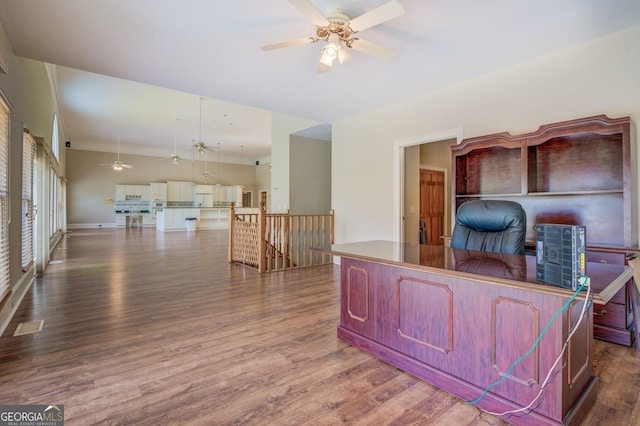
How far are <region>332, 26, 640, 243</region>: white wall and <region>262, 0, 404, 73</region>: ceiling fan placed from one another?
5.61 feet

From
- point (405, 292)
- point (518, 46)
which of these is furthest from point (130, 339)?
point (518, 46)

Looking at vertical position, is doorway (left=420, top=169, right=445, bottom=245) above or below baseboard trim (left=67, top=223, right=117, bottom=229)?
above

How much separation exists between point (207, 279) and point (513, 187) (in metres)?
4.34

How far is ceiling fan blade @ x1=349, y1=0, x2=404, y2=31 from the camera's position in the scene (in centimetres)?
209

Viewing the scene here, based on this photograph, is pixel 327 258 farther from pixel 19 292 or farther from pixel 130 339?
pixel 19 292

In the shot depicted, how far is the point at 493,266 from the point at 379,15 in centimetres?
188

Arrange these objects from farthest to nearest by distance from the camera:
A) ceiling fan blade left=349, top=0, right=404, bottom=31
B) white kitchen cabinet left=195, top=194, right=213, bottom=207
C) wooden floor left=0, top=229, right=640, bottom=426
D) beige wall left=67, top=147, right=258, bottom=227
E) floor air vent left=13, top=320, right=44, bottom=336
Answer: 1. white kitchen cabinet left=195, top=194, right=213, bottom=207
2. beige wall left=67, top=147, right=258, bottom=227
3. floor air vent left=13, top=320, right=44, bottom=336
4. ceiling fan blade left=349, top=0, right=404, bottom=31
5. wooden floor left=0, top=229, right=640, bottom=426

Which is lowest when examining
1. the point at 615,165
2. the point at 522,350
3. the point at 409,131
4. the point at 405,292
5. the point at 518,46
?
the point at 522,350

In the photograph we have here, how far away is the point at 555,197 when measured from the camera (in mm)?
3211

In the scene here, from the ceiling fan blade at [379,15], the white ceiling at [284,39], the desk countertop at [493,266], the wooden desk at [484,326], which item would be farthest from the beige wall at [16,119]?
the wooden desk at [484,326]

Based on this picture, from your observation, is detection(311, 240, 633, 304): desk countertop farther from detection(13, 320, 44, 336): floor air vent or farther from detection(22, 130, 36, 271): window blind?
detection(22, 130, 36, 271): window blind

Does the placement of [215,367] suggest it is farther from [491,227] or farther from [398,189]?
[398,189]

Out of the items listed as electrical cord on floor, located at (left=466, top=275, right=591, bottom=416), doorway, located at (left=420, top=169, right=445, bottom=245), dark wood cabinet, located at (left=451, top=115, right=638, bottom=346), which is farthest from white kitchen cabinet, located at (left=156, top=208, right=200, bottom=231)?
electrical cord on floor, located at (left=466, top=275, right=591, bottom=416)

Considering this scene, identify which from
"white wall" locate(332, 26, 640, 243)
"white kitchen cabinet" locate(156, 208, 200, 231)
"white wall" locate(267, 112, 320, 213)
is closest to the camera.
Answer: "white wall" locate(332, 26, 640, 243)
